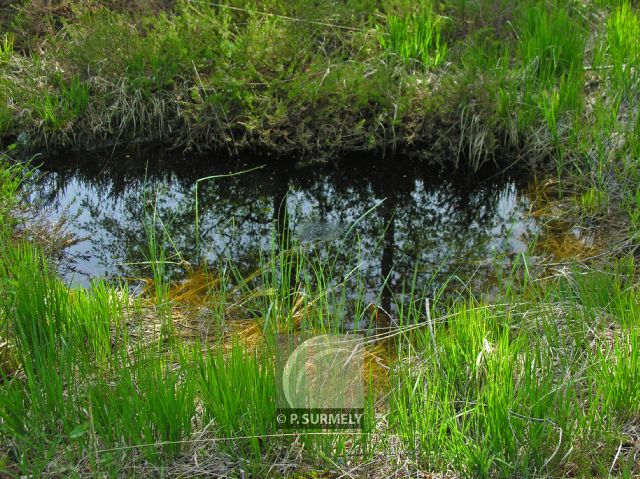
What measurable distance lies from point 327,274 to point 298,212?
2.85 ft

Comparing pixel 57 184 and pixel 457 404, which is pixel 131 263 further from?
pixel 457 404

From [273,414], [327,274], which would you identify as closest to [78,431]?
[273,414]

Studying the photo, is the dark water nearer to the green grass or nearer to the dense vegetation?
the dense vegetation

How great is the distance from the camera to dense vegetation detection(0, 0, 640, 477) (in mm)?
2523

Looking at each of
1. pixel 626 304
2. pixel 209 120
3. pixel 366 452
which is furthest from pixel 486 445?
pixel 209 120

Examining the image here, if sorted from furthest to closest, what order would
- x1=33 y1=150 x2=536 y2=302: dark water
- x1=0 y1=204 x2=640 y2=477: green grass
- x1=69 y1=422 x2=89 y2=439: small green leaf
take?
x1=33 y1=150 x2=536 y2=302: dark water
x1=0 y1=204 x2=640 y2=477: green grass
x1=69 y1=422 x2=89 y2=439: small green leaf

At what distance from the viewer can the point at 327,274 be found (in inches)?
171

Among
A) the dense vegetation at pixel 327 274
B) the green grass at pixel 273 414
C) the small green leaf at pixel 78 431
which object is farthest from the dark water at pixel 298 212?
the small green leaf at pixel 78 431

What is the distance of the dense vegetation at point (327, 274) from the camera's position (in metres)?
2.52

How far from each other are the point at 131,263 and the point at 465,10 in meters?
3.64

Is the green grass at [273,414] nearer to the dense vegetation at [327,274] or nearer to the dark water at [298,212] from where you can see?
the dense vegetation at [327,274]

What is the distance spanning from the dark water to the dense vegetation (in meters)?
0.18

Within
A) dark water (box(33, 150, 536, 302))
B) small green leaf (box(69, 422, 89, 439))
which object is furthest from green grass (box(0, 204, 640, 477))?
dark water (box(33, 150, 536, 302))

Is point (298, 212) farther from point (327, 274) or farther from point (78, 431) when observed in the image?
point (78, 431)
